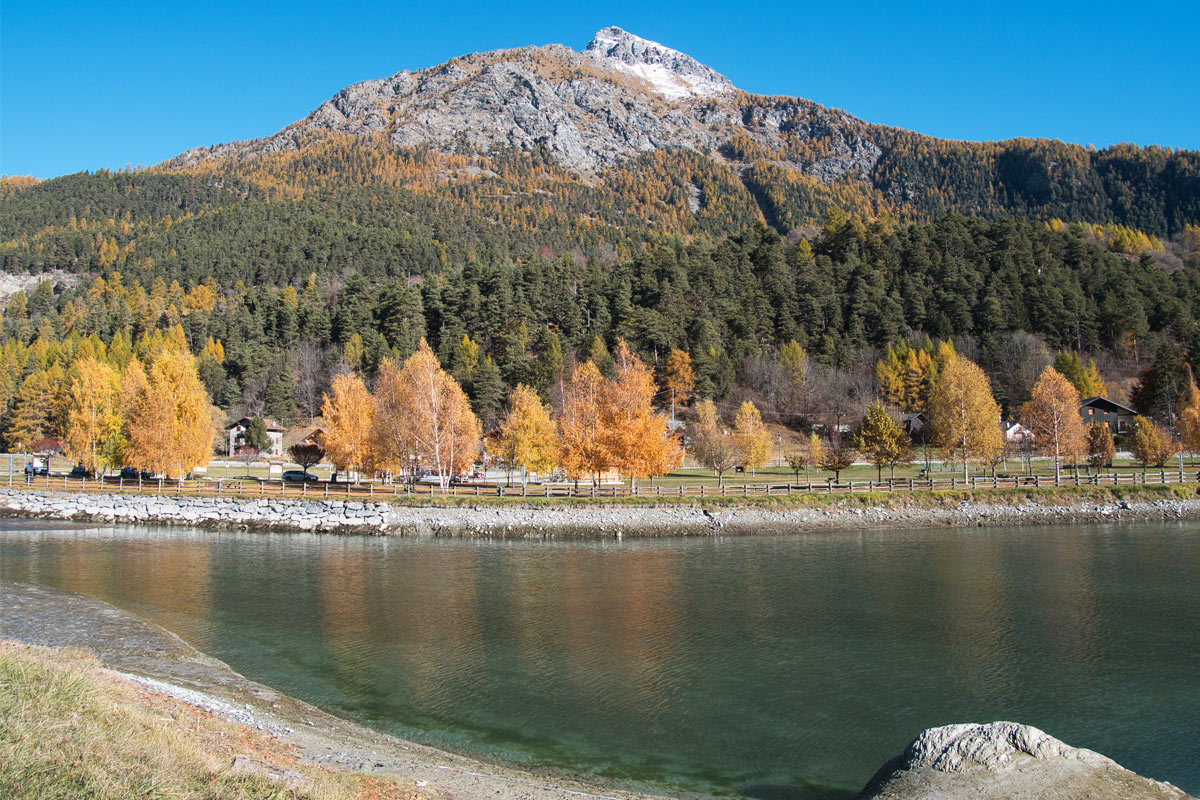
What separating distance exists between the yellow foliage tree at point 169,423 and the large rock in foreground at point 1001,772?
170 ft

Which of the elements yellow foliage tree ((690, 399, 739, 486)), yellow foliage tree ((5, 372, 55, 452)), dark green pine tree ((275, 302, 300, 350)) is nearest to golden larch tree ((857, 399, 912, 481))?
yellow foliage tree ((690, 399, 739, 486))

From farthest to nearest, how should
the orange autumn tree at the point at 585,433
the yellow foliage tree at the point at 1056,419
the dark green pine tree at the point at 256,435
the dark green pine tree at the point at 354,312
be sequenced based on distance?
1. the dark green pine tree at the point at 354,312
2. the dark green pine tree at the point at 256,435
3. the yellow foliage tree at the point at 1056,419
4. the orange autumn tree at the point at 585,433

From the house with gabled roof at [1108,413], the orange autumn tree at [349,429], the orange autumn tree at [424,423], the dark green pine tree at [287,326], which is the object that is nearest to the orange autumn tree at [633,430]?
the orange autumn tree at [424,423]

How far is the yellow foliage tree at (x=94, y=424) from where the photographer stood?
56.7m

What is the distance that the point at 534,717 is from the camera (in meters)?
14.3

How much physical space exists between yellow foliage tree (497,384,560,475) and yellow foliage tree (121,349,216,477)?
21302 millimetres

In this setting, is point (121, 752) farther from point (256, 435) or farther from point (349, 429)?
point (256, 435)

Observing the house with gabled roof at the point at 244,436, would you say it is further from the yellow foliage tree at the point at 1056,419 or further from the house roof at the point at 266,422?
the yellow foliage tree at the point at 1056,419

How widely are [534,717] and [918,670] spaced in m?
9.13

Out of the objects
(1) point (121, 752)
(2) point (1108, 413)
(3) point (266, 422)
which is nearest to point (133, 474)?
(3) point (266, 422)

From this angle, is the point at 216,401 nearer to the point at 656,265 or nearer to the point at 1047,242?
the point at 656,265

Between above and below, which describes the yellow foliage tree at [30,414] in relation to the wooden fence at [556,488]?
above

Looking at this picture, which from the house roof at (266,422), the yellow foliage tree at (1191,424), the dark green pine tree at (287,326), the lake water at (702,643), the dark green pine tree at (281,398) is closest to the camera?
the lake water at (702,643)

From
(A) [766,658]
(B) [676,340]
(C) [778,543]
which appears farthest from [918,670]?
(B) [676,340]
